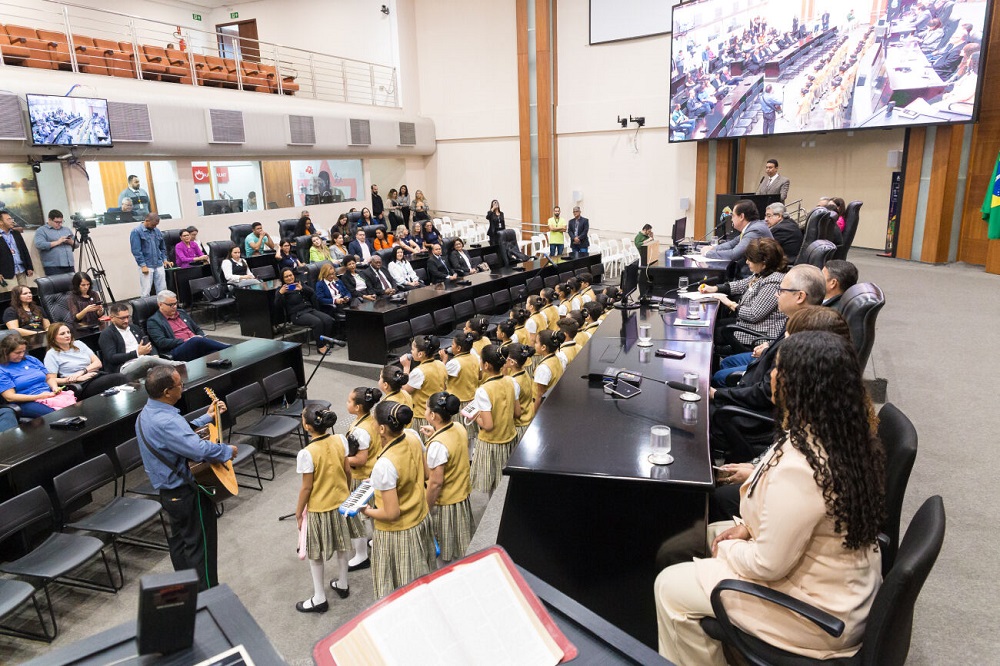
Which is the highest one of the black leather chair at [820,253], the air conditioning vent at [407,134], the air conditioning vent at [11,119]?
the air conditioning vent at [407,134]

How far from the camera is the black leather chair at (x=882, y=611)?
1606 mm

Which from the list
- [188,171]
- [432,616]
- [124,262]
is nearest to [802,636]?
[432,616]

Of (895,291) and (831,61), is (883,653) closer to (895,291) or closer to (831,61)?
(895,291)

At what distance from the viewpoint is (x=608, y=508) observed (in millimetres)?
2656

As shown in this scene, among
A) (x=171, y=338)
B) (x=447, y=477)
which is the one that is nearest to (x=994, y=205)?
(x=447, y=477)

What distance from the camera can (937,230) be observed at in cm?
1083

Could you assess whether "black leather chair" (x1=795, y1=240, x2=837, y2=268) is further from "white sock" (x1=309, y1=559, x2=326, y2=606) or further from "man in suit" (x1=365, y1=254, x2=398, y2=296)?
"man in suit" (x1=365, y1=254, x2=398, y2=296)

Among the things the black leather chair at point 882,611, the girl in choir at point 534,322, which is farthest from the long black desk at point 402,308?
the black leather chair at point 882,611

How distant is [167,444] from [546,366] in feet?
8.24

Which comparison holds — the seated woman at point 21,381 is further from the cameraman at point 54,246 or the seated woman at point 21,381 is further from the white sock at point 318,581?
the cameraman at point 54,246

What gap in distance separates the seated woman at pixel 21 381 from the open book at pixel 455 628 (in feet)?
16.9

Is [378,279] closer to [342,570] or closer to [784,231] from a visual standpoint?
[784,231]

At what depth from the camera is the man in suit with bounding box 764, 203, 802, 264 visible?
246 inches

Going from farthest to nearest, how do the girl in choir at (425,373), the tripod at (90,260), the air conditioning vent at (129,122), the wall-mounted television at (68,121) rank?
the air conditioning vent at (129,122) → the tripod at (90,260) → the wall-mounted television at (68,121) → the girl in choir at (425,373)
